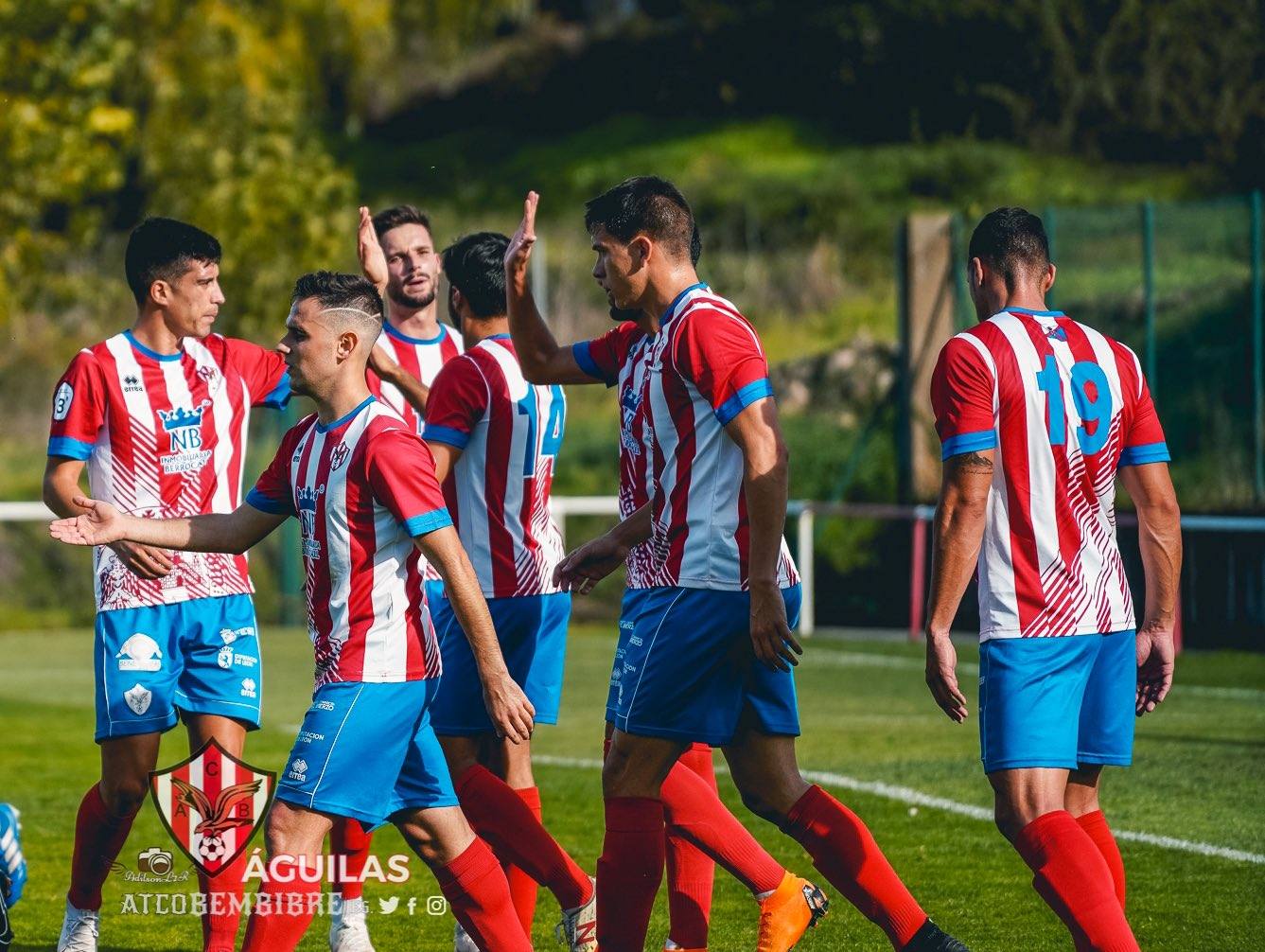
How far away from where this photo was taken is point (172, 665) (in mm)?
5961

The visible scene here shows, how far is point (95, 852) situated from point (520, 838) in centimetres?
140

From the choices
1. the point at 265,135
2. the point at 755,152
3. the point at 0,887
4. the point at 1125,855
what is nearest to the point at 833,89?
the point at 755,152

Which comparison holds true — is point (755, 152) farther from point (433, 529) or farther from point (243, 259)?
point (433, 529)

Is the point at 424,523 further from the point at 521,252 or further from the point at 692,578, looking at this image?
the point at 521,252

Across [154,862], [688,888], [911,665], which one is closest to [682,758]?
[688,888]

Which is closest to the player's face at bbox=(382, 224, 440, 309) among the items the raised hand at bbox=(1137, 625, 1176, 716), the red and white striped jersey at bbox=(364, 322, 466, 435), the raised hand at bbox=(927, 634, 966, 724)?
the red and white striped jersey at bbox=(364, 322, 466, 435)

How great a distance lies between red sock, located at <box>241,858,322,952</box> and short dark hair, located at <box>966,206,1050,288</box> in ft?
8.08

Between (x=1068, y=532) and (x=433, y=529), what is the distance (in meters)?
1.69

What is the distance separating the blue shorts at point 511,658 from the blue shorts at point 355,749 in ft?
3.33

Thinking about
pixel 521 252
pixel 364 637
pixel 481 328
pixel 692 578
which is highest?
pixel 521 252

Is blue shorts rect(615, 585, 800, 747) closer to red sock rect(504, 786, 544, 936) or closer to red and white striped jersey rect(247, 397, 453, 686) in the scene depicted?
red and white striped jersey rect(247, 397, 453, 686)

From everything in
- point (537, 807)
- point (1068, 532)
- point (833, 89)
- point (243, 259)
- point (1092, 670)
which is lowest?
point (537, 807)

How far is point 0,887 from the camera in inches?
216

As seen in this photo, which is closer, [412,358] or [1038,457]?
[1038,457]
